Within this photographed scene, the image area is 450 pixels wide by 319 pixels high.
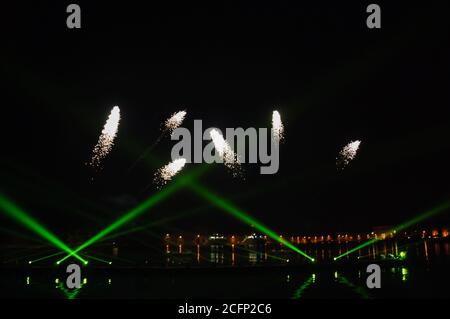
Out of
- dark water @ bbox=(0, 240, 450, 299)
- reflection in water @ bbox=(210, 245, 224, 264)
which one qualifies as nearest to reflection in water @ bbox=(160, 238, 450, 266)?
reflection in water @ bbox=(210, 245, 224, 264)

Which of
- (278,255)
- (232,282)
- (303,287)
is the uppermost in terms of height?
(278,255)

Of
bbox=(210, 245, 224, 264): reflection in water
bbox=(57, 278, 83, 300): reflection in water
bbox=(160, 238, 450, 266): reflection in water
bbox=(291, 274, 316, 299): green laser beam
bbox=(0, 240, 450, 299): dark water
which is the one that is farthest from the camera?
bbox=(210, 245, 224, 264): reflection in water

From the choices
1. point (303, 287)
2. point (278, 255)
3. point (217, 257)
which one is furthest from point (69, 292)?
point (278, 255)

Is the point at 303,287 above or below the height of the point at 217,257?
below

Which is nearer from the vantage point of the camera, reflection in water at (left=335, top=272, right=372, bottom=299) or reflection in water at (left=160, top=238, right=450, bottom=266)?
reflection in water at (left=335, top=272, right=372, bottom=299)

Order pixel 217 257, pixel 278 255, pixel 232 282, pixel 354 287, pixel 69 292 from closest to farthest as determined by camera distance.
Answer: pixel 69 292, pixel 354 287, pixel 232 282, pixel 278 255, pixel 217 257

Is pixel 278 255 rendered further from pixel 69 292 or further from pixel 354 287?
pixel 69 292

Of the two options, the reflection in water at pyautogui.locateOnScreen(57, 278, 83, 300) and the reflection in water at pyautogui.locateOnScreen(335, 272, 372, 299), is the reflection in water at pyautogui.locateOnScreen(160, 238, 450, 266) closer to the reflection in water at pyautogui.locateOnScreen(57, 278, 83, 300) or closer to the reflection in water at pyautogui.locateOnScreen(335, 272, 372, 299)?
the reflection in water at pyautogui.locateOnScreen(335, 272, 372, 299)

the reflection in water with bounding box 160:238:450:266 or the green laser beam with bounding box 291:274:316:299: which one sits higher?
the reflection in water with bounding box 160:238:450:266

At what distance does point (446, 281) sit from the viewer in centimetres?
4072
